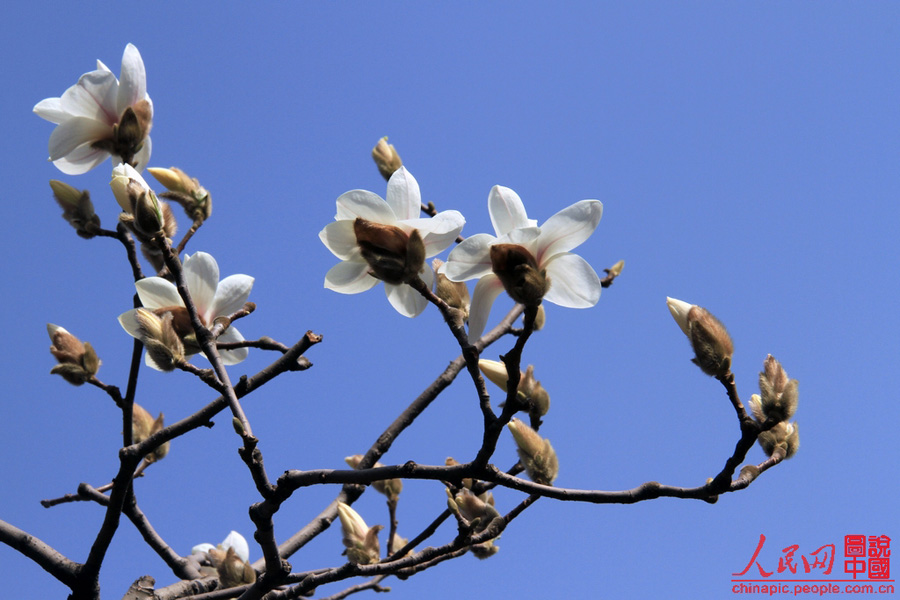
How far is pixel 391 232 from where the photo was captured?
1041 millimetres

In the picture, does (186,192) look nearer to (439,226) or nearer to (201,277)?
(201,277)

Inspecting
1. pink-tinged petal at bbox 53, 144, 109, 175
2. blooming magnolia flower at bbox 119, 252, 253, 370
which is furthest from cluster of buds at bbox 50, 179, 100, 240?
blooming magnolia flower at bbox 119, 252, 253, 370

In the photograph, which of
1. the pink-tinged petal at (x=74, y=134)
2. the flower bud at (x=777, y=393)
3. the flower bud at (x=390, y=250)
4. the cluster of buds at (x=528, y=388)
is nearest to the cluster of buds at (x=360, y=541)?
the cluster of buds at (x=528, y=388)

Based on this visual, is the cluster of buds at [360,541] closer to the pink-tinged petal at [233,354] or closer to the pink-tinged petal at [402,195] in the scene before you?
the pink-tinged petal at [233,354]

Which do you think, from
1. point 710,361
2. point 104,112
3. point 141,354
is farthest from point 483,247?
point 104,112

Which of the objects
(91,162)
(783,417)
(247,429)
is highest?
(91,162)

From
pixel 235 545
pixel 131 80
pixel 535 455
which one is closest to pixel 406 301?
pixel 535 455

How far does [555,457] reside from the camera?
1.16m

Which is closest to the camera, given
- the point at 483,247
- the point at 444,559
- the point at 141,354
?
the point at 483,247

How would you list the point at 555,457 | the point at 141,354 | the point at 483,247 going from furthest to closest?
the point at 141,354
the point at 555,457
the point at 483,247

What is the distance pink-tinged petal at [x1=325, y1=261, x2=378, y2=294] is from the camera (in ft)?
3.69

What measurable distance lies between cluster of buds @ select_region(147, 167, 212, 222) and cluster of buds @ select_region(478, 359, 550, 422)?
700mm

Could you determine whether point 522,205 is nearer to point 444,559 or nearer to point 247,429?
point 247,429

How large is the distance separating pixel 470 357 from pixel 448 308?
0.25 ft
